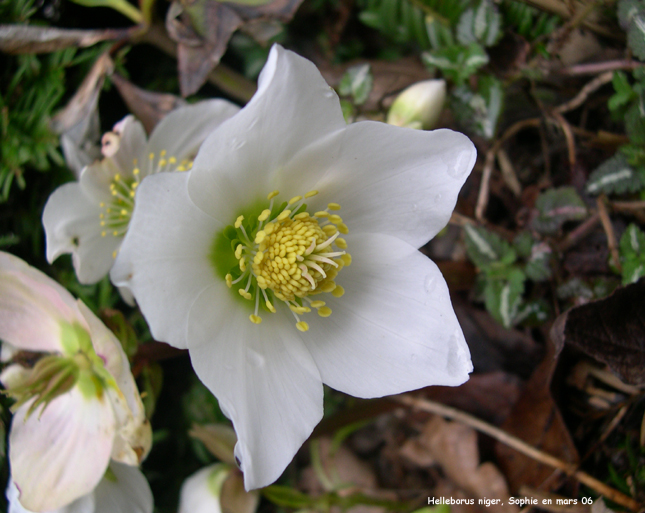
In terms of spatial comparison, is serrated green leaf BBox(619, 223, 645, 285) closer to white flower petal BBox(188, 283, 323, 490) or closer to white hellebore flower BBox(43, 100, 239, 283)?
white flower petal BBox(188, 283, 323, 490)

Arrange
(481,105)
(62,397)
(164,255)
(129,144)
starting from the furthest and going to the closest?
(481,105)
(129,144)
(62,397)
(164,255)

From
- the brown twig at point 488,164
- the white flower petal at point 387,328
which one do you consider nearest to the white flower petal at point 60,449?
the white flower petal at point 387,328

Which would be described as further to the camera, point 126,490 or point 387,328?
point 126,490

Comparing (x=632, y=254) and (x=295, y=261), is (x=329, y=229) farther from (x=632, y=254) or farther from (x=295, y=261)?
(x=632, y=254)

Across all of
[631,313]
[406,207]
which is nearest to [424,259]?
[406,207]

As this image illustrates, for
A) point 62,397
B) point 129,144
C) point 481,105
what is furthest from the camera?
point 481,105

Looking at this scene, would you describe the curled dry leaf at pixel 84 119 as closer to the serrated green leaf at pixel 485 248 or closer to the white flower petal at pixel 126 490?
the white flower petal at pixel 126 490

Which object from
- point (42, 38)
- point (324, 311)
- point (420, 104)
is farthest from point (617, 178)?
point (42, 38)
